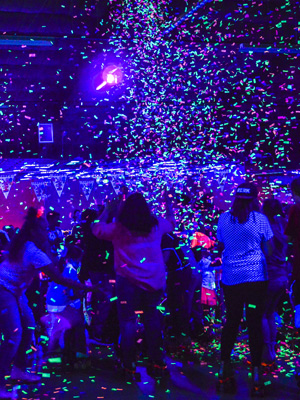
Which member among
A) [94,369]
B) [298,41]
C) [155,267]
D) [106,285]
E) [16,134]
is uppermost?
[298,41]

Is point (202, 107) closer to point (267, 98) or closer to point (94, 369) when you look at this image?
point (267, 98)

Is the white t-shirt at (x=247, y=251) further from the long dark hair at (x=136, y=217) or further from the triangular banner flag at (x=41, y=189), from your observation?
the triangular banner flag at (x=41, y=189)

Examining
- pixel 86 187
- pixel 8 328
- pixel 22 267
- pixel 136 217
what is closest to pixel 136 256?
pixel 136 217

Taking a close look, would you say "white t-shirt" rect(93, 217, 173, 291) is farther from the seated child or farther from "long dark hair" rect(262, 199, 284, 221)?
"long dark hair" rect(262, 199, 284, 221)

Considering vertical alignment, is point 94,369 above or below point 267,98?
below

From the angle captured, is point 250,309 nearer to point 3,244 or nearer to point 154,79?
point 3,244

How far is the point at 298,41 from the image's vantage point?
10070 mm

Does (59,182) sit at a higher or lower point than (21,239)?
lower

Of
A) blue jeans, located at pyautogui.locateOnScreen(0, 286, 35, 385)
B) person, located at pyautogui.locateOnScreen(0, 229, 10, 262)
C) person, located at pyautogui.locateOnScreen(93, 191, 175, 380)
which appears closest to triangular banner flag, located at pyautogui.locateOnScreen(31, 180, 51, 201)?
person, located at pyautogui.locateOnScreen(0, 229, 10, 262)

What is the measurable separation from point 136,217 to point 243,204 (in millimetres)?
849

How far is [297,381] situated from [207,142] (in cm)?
1301

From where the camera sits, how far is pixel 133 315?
448cm

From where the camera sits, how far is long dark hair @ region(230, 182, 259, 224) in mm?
4164

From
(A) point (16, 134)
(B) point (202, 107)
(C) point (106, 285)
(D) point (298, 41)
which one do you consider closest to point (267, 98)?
(B) point (202, 107)
